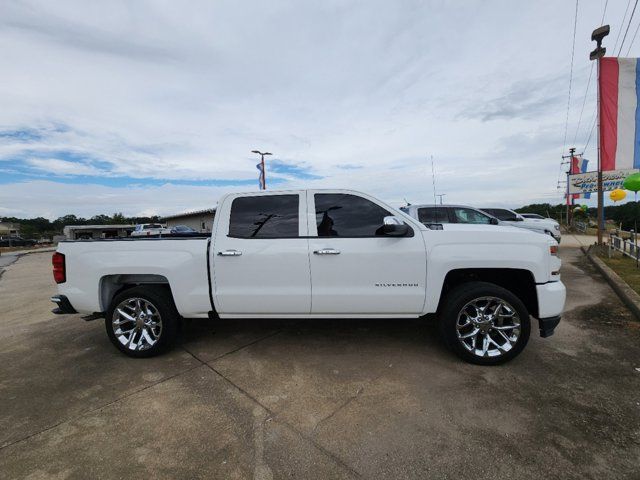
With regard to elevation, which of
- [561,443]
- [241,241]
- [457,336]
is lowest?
[561,443]

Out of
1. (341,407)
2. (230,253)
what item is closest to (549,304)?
(341,407)

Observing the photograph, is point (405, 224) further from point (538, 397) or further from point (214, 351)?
point (214, 351)

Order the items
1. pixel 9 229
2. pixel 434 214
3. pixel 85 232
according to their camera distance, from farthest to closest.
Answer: pixel 9 229 → pixel 85 232 → pixel 434 214

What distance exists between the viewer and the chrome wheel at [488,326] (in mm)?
3398

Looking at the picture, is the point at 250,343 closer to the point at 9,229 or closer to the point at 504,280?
the point at 504,280

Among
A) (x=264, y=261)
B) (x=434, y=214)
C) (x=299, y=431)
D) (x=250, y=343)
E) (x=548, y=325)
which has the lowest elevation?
(x=299, y=431)

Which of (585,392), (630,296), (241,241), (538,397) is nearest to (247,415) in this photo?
(241,241)

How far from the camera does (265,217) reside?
369 centimetres

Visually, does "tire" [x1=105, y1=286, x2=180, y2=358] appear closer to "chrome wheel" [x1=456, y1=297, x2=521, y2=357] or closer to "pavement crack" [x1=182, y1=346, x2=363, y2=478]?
"pavement crack" [x1=182, y1=346, x2=363, y2=478]

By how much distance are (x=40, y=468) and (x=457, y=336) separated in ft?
11.4

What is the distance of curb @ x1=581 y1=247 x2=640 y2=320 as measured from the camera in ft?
16.6

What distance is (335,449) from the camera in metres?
2.35

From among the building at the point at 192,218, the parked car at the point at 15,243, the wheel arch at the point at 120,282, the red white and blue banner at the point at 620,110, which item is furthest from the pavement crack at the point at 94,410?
the parked car at the point at 15,243

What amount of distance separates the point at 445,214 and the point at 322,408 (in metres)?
8.39
